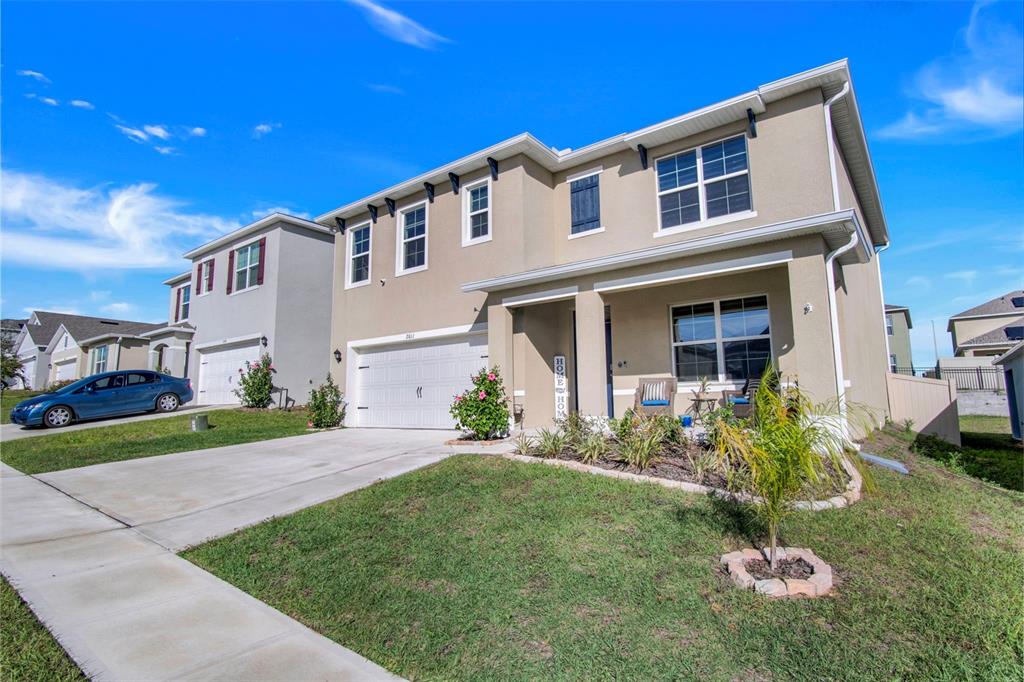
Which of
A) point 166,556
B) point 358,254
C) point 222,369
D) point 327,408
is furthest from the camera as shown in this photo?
point 222,369

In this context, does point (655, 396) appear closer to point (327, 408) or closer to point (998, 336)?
point (327, 408)

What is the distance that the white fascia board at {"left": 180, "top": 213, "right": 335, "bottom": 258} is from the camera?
58.2 feet

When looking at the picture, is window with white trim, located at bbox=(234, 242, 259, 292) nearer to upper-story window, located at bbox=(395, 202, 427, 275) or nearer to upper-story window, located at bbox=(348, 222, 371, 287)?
upper-story window, located at bbox=(348, 222, 371, 287)

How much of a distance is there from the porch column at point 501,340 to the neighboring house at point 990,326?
34.1 metres

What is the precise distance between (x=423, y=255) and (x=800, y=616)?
39.1 ft

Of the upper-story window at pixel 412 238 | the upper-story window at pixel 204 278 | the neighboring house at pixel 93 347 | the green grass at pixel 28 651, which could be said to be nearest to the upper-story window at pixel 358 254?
the upper-story window at pixel 412 238

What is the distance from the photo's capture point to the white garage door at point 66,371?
3066cm

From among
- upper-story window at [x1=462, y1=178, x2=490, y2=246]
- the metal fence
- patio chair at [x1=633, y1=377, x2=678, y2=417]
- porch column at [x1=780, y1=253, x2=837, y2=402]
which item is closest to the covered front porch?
porch column at [x1=780, y1=253, x2=837, y2=402]

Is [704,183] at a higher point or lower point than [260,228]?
lower

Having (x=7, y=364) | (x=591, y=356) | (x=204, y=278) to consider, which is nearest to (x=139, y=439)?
(x=204, y=278)

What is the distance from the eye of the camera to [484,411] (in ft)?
32.2

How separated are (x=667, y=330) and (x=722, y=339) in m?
1.12

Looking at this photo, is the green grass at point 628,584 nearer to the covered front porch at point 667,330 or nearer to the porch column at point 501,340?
the covered front porch at point 667,330

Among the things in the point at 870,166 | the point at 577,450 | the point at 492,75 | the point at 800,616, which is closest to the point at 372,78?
the point at 492,75
